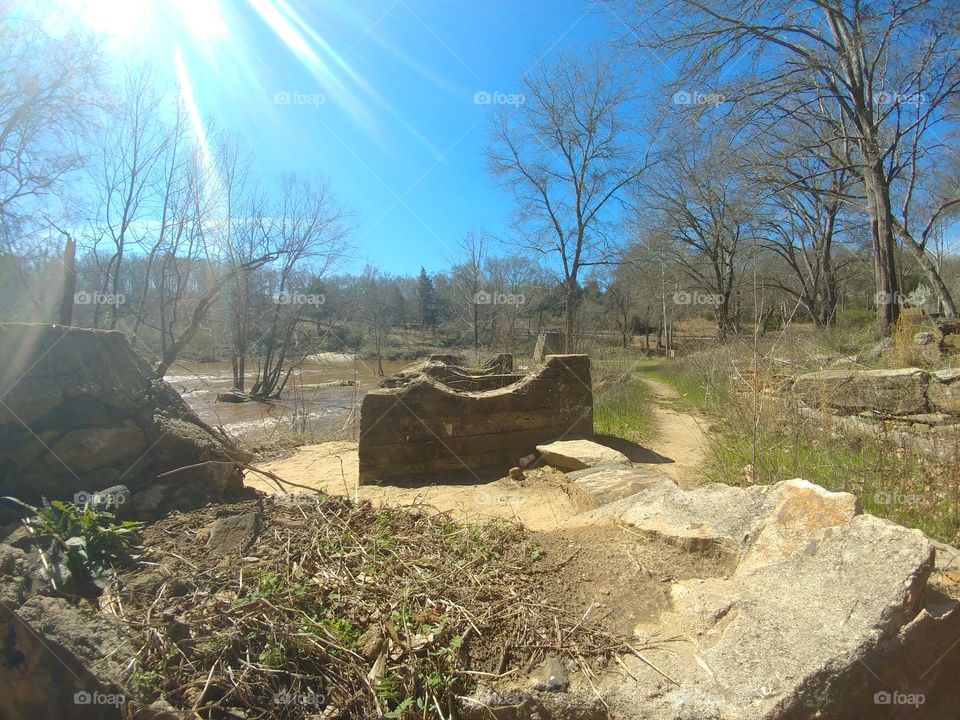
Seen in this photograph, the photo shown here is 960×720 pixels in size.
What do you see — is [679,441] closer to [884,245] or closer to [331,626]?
[884,245]

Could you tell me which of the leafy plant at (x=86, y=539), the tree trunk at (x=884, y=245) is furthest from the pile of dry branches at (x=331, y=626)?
the tree trunk at (x=884, y=245)

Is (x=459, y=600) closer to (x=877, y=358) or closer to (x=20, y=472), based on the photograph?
(x=20, y=472)

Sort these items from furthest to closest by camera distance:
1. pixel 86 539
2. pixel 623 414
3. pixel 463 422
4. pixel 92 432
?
pixel 623 414 → pixel 463 422 → pixel 92 432 → pixel 86 539

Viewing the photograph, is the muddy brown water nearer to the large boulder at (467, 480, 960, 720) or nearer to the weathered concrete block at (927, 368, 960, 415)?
the large boulder at (467, 480, 960, 720)

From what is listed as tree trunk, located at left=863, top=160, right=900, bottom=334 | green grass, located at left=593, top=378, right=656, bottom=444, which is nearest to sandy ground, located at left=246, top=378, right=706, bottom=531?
green grass, located at left=593, top=378, right=656, bottom=444

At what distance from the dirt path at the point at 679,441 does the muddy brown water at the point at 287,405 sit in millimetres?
5979

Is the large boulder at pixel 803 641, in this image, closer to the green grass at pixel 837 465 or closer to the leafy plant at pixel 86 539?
the green grass at pixel 837 465

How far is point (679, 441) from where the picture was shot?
27.7 feet

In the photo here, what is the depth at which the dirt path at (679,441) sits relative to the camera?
19.6 ft

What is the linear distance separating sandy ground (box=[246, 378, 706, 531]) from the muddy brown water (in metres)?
2.48

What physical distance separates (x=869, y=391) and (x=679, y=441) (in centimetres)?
296

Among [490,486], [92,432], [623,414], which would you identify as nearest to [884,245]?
[623,414]

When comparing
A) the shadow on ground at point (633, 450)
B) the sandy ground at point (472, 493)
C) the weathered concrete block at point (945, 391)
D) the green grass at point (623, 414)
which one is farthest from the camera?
the green grass at point (623, 414)

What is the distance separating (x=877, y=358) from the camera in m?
7.65
